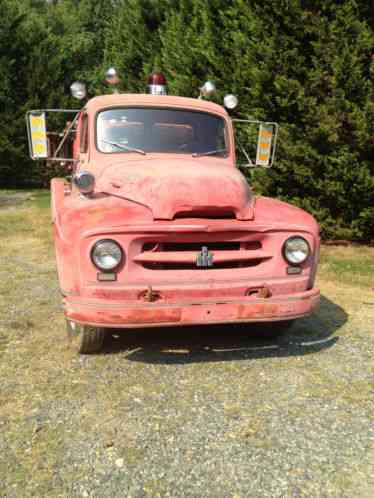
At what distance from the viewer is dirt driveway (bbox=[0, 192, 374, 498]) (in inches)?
99.7

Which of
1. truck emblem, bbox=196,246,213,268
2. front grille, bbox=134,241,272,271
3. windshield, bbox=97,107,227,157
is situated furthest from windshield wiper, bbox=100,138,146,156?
truck emblem, bbox=196,246,213,268

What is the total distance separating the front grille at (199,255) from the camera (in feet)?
11.2

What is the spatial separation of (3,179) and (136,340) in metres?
14.3

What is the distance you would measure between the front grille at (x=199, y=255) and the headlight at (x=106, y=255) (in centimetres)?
13

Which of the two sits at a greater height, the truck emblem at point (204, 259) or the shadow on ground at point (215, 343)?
the truck emblem at point (204, 259)

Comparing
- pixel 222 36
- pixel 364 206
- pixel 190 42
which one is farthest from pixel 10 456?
pixel 190 42

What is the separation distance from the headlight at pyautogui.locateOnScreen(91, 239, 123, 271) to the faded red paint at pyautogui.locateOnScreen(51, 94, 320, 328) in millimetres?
35

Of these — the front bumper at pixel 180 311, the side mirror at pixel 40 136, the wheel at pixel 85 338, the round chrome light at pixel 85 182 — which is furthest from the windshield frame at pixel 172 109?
the front bumper at pixel 180 311

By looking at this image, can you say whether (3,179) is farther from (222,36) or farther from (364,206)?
(364,206)

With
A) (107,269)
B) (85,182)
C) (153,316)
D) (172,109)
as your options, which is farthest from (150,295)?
(172,109)

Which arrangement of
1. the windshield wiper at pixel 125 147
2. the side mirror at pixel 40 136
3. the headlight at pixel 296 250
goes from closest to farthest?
the headlight at pixel 296 250 < the windshield wiper at pixel 125 147 < the side mirror at pixel 40 136

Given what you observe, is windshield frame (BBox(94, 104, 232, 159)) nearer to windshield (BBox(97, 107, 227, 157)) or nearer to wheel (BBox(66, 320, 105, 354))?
windshield (BBox(97, 107, 227, 157))

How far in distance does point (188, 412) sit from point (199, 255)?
101 centimetres

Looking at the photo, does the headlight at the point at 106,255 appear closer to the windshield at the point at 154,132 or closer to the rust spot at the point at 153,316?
the rust spot at the point at 153,316
